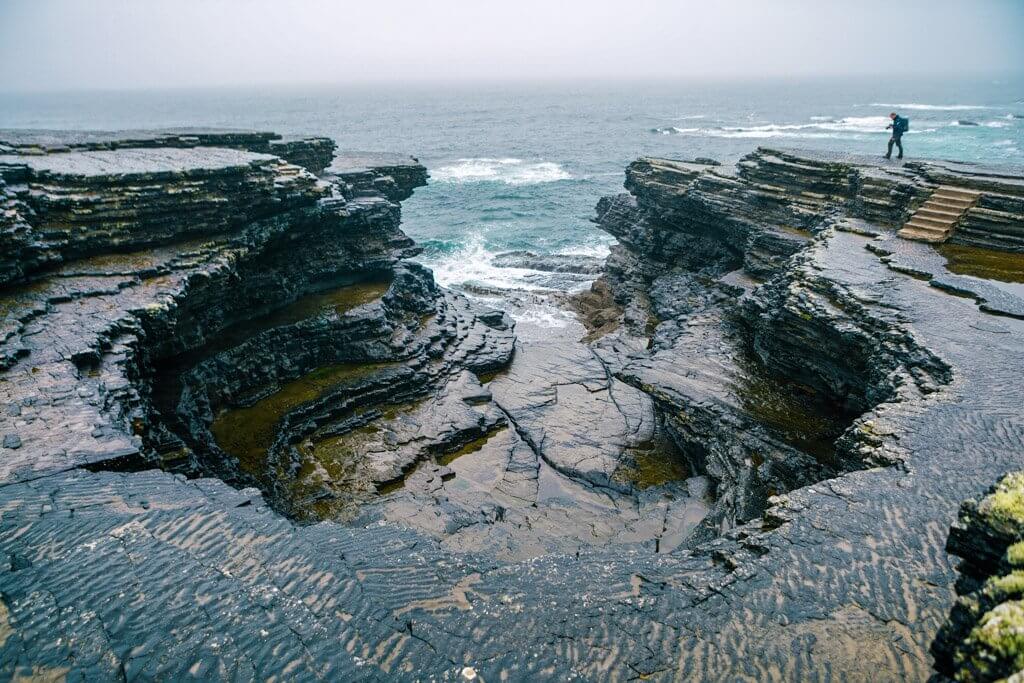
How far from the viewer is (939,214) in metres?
19.2

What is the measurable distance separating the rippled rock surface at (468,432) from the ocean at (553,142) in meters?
13.3

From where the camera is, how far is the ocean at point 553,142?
44844mm

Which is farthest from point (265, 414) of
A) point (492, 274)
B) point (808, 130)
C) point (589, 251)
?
point (808, 130)

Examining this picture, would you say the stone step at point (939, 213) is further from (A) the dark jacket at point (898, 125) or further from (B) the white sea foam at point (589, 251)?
(B) the white sea foam at point (589, 251)

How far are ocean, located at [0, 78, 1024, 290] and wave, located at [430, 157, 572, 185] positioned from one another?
226 mm

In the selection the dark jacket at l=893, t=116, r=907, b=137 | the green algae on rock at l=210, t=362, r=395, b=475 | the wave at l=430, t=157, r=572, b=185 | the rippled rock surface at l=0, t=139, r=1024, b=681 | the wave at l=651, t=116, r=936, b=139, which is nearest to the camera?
the rippled rock surface at l=0, t=139, r=1024, b=681

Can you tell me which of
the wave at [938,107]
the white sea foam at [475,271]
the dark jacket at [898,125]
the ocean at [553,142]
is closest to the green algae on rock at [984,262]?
the dark jacket at [898,125]

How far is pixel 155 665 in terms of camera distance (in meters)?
6.27

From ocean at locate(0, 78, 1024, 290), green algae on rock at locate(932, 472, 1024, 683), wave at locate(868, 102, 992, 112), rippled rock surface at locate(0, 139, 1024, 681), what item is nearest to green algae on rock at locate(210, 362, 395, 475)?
rippled rock surface at locate(0, 139, 1024, 681)

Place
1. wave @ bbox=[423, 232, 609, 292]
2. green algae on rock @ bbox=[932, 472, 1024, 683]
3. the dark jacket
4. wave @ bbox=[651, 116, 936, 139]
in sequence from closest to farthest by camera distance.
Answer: green algae on rock @ bbox=[932, 472, 1024, 683] → the dark jacket → wave @ bbox=[423, 232, 609, 292] → wave @ bbox=[651, 116, 936, 139]

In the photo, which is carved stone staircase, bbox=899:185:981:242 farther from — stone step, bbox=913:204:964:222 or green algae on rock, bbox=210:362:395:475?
green algae on rock, bbox=210:362:395:475

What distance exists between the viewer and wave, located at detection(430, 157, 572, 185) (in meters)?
66.1

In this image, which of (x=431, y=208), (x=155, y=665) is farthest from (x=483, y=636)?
(x=431, y=208)

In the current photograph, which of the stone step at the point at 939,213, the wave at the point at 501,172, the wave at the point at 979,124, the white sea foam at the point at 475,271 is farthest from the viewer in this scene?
the wave at the point at 979,124
